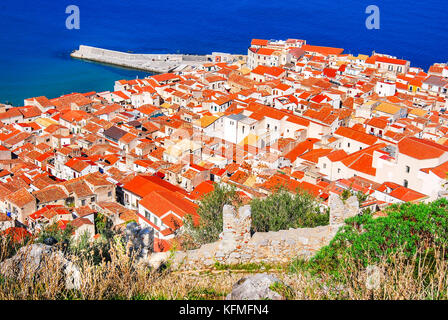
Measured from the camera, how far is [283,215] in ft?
32.9

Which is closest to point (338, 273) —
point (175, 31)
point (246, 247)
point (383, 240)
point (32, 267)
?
point (383, 240)

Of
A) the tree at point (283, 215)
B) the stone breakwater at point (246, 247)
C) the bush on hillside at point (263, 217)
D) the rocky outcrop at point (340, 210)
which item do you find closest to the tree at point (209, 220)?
the bush on hillside at point (263, 217)

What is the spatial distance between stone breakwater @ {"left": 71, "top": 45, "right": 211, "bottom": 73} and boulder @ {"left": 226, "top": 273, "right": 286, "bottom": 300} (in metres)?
45.8

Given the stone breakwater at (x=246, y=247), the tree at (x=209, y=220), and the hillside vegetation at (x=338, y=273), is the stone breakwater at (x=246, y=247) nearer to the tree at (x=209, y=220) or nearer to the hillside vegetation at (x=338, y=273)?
the hillside vegetation at (x=338, y=273)

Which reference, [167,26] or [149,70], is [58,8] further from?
[149,70]

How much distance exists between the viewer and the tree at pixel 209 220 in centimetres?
986

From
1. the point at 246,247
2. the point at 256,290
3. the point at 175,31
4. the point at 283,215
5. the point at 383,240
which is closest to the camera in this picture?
the point at 256,290

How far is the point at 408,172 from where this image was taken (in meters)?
17.5

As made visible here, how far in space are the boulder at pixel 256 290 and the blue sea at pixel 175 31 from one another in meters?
38.9

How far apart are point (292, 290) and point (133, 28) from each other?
237ft

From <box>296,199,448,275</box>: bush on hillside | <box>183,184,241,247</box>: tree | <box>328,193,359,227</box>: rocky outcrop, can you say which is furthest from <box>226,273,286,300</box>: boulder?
<box>183,184,241,247</box>: tree

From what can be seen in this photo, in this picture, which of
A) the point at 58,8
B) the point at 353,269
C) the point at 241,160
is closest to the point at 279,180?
the point at 241,160

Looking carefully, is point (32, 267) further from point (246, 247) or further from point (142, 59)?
point (142, 59)

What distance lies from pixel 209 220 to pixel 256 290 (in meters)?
5.73
